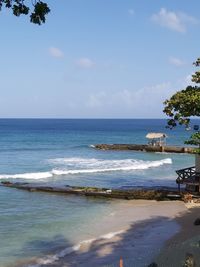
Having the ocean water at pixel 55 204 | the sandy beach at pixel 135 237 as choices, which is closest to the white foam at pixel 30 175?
the ocean water at pixel 55 204

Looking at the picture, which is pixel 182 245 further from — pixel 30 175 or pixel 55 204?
pixel 30 175

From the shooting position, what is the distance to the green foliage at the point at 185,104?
850 inches

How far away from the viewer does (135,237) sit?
72.5ft

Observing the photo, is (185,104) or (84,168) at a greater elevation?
(185,104)

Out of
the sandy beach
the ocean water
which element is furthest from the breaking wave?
the sandy beach

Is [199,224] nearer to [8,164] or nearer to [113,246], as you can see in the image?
[113,246]

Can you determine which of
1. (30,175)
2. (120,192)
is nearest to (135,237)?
(120,192)

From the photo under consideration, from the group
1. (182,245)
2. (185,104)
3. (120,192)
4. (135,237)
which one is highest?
(185,104)

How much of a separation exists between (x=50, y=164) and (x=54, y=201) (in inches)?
961

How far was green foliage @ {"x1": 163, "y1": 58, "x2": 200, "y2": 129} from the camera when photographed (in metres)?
21.6

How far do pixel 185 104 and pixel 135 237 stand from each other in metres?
6.71

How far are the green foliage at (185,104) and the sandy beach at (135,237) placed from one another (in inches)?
213

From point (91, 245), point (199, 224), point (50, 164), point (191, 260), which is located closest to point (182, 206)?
point (199, 224)

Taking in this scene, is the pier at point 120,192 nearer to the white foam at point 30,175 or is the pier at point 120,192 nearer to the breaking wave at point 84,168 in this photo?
the white foam at point 30,175
